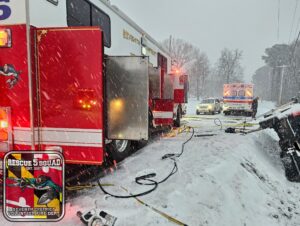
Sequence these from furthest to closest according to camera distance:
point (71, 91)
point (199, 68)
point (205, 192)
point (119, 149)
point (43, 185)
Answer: point (199, 68), point (119, 149), point (205, 192), point (71, 91), point (43, 185)

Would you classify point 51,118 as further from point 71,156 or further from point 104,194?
point 104,194

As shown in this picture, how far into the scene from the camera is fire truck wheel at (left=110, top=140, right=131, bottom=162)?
6023 millimetres

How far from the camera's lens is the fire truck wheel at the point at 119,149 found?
19.8 ft


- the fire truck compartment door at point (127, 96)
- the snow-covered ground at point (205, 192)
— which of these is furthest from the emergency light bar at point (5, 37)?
the snow-covered ground at point (205, 192)

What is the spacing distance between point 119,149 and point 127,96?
2.29m

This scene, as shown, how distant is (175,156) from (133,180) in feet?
5.59

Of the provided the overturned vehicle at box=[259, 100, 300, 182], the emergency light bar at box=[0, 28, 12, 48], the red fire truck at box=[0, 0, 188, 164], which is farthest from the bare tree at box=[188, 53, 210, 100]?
the emergency light bar at box=[0, 28, 12, 48]

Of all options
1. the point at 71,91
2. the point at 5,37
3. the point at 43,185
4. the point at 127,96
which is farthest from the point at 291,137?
the point at 5,37

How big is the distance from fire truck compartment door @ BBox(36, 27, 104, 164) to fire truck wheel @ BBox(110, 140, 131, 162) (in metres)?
2.08

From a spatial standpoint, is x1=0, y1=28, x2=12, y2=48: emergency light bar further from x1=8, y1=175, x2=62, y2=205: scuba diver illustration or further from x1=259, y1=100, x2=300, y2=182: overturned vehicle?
x1=259, y1=100, x2=300, y2=182: overturned vehicle

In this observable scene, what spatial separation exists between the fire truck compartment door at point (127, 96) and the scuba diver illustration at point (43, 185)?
1.27 metres

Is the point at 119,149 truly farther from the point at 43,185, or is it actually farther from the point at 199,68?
the point at 199,68

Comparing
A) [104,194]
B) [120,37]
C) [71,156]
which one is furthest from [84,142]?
[120,37]

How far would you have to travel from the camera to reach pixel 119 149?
6.34 m
